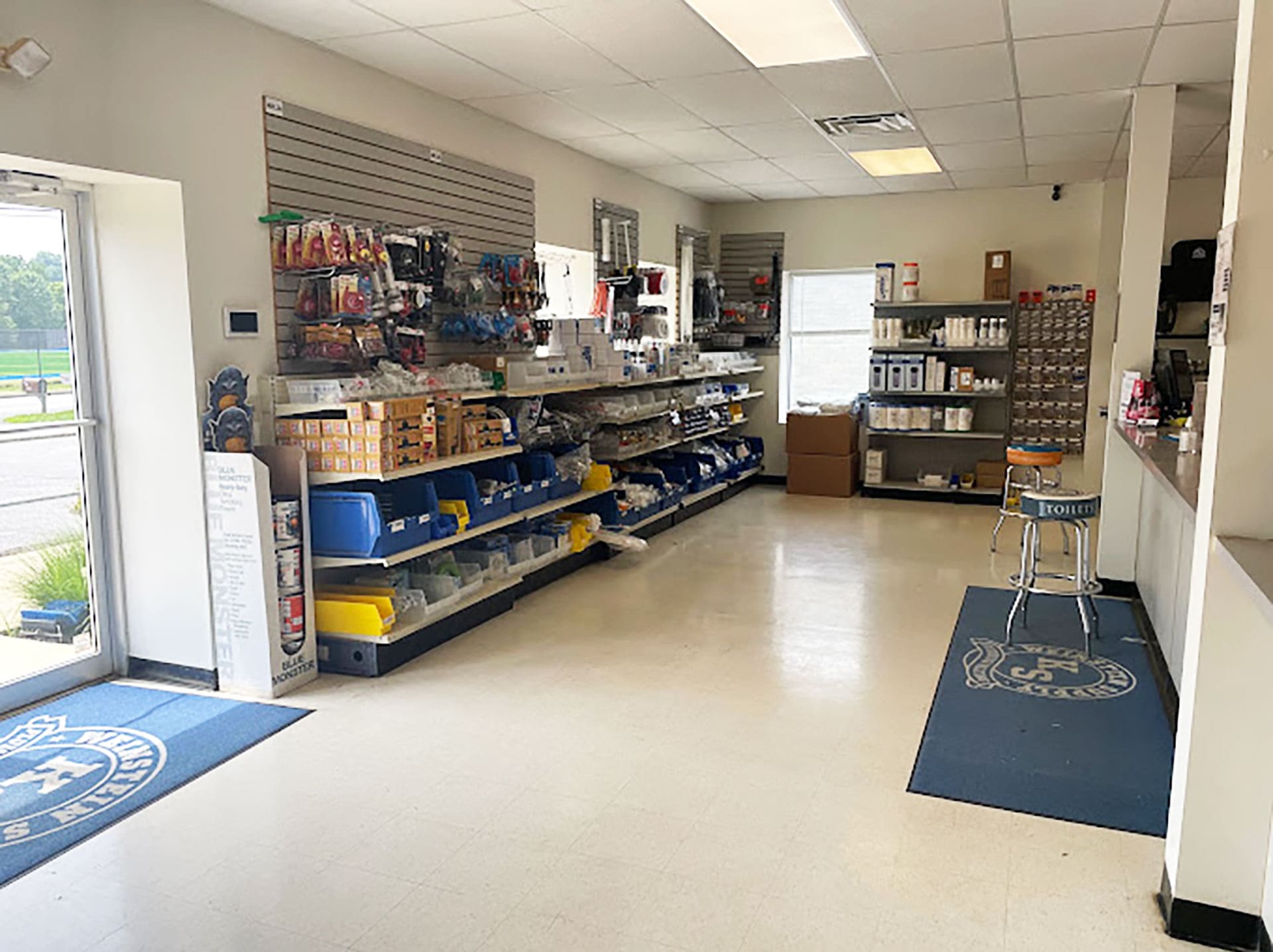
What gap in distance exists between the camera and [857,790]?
3.16 m

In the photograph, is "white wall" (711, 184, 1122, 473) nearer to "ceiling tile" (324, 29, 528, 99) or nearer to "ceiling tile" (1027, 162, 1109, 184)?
"ceiling tile" (1027, 162, 1109, 184)

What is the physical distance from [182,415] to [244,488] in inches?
17.1

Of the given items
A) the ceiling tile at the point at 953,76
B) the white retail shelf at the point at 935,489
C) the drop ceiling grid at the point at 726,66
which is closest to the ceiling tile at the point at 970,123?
the drop ceiling grid at the point at 726,66

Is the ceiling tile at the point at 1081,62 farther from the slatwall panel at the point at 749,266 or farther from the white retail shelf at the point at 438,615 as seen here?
the slatwall panel at the point at 749,266

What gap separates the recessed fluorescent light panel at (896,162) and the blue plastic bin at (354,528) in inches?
189

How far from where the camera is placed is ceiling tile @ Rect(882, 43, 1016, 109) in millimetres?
4703

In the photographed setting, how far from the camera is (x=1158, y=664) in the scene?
4273mm

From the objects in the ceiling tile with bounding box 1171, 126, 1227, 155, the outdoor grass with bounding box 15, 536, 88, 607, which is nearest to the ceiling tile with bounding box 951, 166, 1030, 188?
the ceiling tile with bounding box 1171, 126, 1227, 155

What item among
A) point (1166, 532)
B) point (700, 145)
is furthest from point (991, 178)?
point (1166, 532)

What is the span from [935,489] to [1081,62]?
4827 millimetres

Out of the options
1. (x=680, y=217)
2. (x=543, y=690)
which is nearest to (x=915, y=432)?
(x=680, y=217)

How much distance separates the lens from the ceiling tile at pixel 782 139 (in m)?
6.29

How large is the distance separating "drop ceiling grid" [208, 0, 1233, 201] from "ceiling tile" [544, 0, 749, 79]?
1cm

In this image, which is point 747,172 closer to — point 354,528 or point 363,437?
point 363,437
